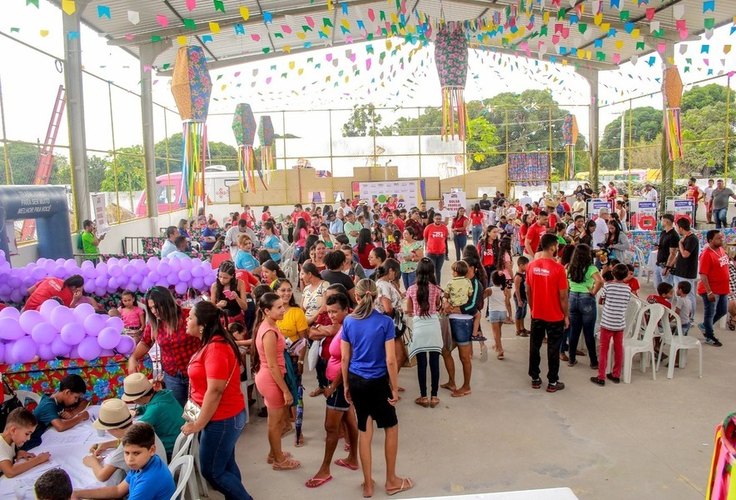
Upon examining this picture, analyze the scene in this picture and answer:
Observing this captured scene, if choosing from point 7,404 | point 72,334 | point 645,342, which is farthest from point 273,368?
point 645,342

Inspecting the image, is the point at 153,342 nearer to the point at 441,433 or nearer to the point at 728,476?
the point at 441,433

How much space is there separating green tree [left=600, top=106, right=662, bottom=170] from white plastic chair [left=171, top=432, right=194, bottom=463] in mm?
39787

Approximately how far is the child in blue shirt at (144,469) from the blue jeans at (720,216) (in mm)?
14911

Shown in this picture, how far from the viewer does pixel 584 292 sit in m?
5.68

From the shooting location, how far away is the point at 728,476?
1.16 meters

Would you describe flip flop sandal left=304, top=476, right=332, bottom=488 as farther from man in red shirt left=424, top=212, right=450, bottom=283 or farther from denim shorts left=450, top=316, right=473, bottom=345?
man in red shirt left=424, top=212, right=450, bottom=283

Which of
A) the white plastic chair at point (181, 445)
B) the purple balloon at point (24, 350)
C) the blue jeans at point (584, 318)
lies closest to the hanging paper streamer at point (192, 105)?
the purple balloon at point (24, 350)

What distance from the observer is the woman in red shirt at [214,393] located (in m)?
3.00

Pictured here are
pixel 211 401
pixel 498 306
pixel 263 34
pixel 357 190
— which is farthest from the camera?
pixel 357 190

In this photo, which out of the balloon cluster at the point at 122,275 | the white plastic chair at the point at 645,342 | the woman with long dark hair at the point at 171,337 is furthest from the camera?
the balloon cluster at the point at 122,275

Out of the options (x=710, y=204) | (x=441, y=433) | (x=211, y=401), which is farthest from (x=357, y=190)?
(x=211, y=401)

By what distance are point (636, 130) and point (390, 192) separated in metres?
32.9

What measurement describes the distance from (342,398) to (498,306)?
9.85 feet

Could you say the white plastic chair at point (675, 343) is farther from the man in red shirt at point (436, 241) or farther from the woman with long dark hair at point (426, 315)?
the man in red shirt at point (436, 241)
